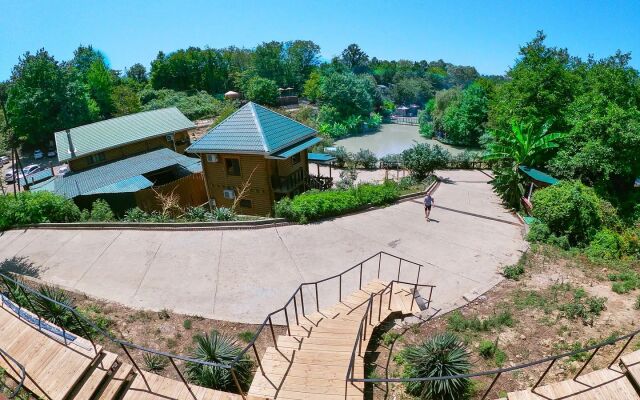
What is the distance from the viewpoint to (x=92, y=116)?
5012 centimetres

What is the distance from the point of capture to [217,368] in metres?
6.91

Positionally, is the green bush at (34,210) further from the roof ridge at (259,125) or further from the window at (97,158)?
the window at (97,158)

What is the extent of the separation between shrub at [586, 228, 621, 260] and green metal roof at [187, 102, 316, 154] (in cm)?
1475

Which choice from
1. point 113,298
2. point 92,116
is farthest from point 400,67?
point 113,298

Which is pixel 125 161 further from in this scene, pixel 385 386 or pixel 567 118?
pixel 567 118

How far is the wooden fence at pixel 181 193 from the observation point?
20.4 metres

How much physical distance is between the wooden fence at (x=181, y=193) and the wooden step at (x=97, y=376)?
14.3 meters

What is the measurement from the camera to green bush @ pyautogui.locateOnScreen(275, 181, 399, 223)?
1620 cm

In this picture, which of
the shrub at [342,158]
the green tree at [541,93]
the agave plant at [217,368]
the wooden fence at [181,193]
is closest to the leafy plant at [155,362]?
the agave plant at [217,368]

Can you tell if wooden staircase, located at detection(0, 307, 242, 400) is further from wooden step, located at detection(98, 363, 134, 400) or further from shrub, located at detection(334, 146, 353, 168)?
shrub, located at detection(334, 146, 353, 168)

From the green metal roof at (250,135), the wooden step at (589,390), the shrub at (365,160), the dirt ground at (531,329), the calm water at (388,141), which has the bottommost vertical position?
the calm water at (388,141)

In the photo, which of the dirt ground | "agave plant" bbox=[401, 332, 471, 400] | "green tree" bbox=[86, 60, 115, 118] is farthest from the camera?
"green tree" bbox=[86, 60, 115, 118]

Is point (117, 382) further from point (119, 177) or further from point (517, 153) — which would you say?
point (517, 153)

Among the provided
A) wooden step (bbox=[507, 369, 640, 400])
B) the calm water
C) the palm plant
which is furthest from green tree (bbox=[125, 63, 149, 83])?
wooden step (bbox=[507, 369, 640, 400])
